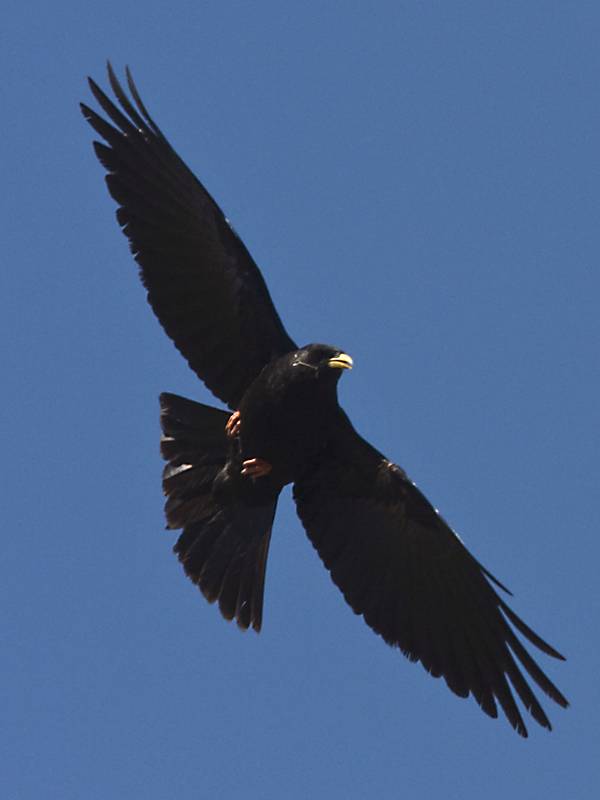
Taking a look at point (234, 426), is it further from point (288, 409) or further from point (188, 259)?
point (188, 259)

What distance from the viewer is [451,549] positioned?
1603 cm

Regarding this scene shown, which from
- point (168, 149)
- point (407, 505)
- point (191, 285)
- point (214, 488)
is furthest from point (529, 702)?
point (168, 149)

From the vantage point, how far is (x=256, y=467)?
1558cm

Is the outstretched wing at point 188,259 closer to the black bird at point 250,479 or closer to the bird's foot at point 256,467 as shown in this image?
the black bird at point 250,479

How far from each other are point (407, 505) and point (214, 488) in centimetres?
156

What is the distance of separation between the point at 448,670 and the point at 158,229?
13.7 feet

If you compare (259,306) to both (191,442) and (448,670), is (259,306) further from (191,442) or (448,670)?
(448,670)

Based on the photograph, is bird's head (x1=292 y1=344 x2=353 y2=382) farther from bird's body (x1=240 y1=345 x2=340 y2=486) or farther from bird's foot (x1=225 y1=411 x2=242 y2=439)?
bird's foot (x1=225 y1=411 x2=242 y2=439)

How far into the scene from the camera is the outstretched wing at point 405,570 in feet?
51.8

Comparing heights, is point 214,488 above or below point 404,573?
above

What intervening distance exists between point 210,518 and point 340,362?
204cm

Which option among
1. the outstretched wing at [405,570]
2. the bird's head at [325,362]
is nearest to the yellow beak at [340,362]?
the bird's head at [325,362]

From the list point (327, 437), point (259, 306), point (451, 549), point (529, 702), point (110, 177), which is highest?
point (110, 177)

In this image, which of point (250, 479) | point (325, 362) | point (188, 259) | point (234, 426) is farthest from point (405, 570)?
point (188, 259)
